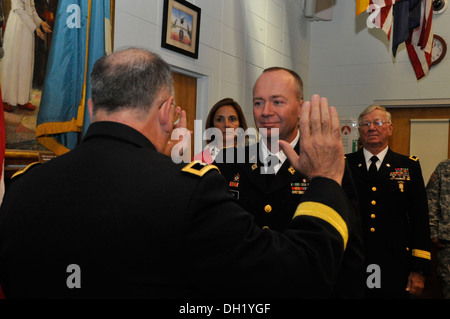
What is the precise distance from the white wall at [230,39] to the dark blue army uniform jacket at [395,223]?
176 cm

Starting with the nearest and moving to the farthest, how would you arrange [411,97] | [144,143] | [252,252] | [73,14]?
1. [252,252]
2. [144,143]
3. [73,14]
4. [411,97]

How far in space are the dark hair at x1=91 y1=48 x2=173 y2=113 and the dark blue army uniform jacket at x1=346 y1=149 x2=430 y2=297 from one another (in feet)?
8.03

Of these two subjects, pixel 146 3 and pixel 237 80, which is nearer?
pixel 146 3

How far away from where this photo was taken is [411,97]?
5355 millimetres

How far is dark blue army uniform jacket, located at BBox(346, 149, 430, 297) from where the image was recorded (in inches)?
116

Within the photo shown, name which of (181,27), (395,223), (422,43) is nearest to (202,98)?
(181,27)

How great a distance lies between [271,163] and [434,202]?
2.30 meters

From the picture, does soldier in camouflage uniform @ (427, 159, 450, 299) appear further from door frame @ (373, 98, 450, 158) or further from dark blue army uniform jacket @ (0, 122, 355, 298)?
dark blue army uniform jacket @ (0, 122, 355, 298)

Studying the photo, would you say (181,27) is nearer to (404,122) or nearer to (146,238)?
(146,238)

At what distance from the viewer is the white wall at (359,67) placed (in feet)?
17.1

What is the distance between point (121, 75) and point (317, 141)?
1.54ft

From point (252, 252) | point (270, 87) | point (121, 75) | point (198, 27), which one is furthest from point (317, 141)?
point (198, 27)
